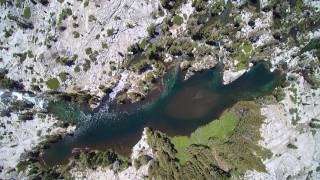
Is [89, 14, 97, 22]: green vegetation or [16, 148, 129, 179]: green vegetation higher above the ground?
[89, 14, 97, 22]: green vegetation

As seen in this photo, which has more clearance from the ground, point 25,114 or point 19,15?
point 19,15

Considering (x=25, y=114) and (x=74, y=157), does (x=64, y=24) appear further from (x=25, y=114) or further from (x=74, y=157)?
(x=74, y=157)

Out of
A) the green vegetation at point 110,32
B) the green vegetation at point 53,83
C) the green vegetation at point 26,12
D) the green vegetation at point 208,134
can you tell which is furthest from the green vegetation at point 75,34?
the green vegetation at point 208,134

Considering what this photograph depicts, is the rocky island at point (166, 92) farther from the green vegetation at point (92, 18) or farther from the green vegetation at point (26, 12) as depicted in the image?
the green vegetation at point (26, 12)

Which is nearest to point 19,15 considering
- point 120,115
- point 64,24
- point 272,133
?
point 64,24

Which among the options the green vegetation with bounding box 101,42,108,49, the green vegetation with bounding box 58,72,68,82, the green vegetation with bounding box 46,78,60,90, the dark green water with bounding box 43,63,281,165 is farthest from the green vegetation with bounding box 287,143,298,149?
the green vegetation with bounding box 46,78,60,90

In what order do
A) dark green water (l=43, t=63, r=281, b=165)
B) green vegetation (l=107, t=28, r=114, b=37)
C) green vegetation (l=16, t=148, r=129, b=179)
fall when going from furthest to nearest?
dark green water (l=43, t=63, r=281, b=165) < green vegetation (l=16, t=148, r=129, b=179) < green vegetation (l=107, t=28, r=114, b=37)

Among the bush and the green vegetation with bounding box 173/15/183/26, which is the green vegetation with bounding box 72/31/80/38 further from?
the green vegetation with bounding box 173/15/183/26
